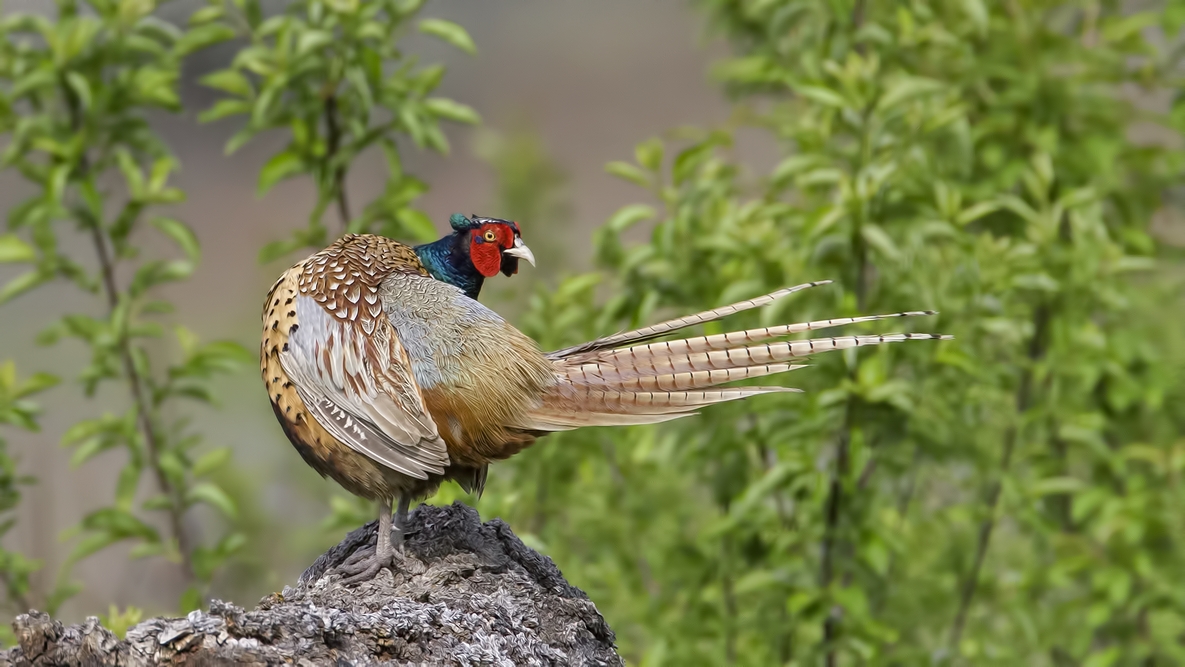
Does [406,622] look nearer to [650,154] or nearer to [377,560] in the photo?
[377,560]

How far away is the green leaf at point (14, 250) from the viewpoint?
4949mm

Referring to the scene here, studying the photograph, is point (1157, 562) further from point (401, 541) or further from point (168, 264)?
point (168, 264)

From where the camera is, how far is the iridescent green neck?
3.38 meters

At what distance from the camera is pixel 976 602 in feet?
20.8

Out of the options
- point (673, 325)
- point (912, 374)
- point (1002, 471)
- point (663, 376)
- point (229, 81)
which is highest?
point (229, 81)

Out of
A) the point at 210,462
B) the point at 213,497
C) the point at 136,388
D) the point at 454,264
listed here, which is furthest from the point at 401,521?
the point at 136,388

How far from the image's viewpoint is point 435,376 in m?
3.14

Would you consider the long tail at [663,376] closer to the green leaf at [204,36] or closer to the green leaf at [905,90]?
the green leaf at [905,90]

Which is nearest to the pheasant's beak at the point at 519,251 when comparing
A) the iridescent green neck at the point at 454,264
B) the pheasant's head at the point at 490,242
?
the pheasant's head at the point at 490,242

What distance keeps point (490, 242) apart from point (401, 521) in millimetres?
861

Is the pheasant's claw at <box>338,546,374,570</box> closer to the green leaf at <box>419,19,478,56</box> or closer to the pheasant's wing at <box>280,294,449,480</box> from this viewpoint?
the pheasant's wing at <box>280,294,449,480</box>

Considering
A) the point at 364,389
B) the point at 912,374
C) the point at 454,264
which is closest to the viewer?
the point at 364,389

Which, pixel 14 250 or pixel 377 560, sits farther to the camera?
pixel 14 250

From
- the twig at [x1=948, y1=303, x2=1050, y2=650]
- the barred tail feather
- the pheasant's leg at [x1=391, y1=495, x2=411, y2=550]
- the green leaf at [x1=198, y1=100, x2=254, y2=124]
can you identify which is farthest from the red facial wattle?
the twig at [x1=948, y1=303, x2=1050, y2=650]
